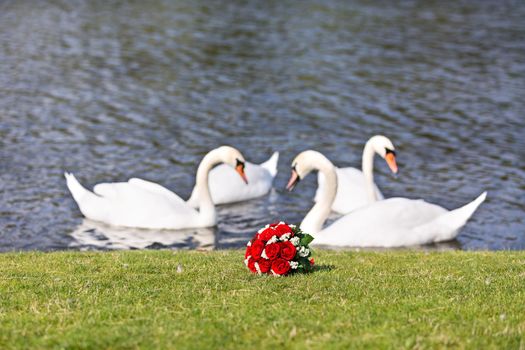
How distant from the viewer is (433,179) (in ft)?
70.7

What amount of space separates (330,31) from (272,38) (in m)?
2.79

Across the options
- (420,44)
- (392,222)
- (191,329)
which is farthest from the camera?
(420,44)

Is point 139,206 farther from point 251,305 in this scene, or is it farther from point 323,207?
point 251,305

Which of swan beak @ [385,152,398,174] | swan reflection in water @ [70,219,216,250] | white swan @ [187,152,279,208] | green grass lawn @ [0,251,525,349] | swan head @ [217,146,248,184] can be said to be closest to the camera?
green grass lawn @ [0,251,525,349]

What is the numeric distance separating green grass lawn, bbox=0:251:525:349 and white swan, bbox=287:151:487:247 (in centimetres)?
528

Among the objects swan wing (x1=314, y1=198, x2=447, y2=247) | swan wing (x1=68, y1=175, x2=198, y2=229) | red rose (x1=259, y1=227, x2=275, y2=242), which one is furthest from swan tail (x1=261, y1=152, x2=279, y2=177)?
red rose (x1=259, y1=227, x2=275, y2=242)

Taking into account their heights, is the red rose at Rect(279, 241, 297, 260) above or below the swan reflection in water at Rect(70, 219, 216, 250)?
above

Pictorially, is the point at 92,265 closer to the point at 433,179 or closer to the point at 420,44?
the point at 433,179

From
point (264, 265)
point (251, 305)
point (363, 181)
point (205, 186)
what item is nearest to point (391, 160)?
point (363, 181)

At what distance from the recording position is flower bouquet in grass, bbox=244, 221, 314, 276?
1055 centimetres

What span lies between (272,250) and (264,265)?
0.65ft

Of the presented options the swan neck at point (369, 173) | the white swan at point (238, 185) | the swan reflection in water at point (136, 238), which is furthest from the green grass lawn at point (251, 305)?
the white swan at point (238, 185)

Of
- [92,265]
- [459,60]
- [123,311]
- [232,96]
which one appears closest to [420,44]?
[459,60]

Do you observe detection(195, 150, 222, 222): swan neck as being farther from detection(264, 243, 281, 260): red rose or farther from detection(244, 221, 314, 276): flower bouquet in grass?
detection(264, 243, 281, 260): red rose
